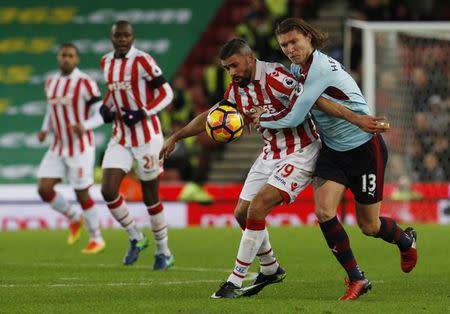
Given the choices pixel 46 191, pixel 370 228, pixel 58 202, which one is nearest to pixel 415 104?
pixel 58 202

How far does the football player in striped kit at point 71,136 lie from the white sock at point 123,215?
1.93 meters

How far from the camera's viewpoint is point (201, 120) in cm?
880

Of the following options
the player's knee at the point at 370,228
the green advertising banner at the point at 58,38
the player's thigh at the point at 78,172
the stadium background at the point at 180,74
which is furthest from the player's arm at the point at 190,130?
the green advertising banner at the point at 58,38

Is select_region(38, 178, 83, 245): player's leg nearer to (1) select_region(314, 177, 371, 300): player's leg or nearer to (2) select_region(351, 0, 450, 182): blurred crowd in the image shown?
(2) select_region(351, 0, 450, 182): blurred crowd

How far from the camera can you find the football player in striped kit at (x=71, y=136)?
45.0 feet

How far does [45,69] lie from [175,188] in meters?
6.27

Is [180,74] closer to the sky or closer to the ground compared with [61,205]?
closer to the sky

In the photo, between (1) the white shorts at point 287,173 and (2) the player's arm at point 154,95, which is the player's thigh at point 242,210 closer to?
(1) the white shorts at point 287,173

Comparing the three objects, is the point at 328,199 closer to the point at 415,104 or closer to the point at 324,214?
the point at 324,214

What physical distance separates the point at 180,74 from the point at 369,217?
14.5m

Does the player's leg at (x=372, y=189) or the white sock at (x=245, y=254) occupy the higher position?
the player's leg at (x=372, y=189)

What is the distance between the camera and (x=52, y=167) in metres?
13.9

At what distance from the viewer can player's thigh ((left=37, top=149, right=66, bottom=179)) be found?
45.5 ft

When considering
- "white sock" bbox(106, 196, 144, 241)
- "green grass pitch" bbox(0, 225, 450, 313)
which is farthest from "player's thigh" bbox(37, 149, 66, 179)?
"white sock" bbox(106, 196, 144, 241)
